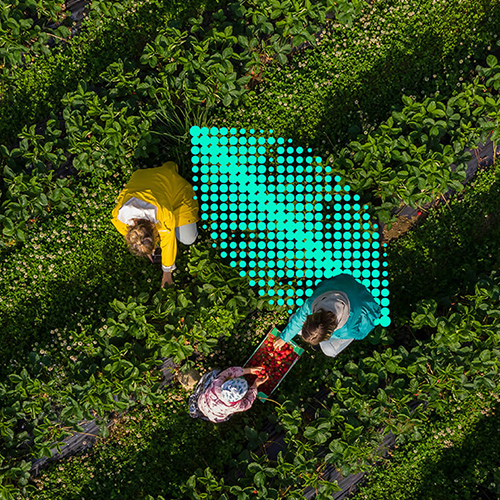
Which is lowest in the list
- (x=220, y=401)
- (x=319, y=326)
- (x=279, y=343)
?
(x=220, y=401)

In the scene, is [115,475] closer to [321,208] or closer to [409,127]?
[321,208]

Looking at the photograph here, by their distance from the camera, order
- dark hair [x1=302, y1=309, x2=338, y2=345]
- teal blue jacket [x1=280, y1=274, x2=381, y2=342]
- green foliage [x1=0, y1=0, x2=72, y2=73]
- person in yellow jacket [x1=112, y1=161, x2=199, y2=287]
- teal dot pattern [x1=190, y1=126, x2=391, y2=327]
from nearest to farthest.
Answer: dark hair [x1=302, y1=309, x2=338, y2=345] < person in yellow jacket [x1=112, y1=161, x2=199, y2=287] < teal blue jacket [x1=280, y1=274, x2=381, y2=342] < green foliage [x1=0, y1=0, x2=72, y2=73] < teal dot pattern [x1=190, y1=126, x2=391, y2=327]

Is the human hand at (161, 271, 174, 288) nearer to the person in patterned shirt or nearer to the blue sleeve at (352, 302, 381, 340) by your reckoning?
the person in patterned shirt

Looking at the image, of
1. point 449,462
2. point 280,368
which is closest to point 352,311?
point 280,368

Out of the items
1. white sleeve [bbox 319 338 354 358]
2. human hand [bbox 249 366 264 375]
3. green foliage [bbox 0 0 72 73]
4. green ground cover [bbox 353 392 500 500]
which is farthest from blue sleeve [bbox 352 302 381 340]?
green foliage [bbox 0 0 72 73]

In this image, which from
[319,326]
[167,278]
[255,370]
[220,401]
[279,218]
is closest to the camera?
[319,326]

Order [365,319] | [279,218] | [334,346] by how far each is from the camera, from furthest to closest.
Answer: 1. [279,218]
2. [334,346]
3. [365,319]

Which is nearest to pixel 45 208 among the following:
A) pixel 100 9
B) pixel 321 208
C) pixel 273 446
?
pixel 100 9

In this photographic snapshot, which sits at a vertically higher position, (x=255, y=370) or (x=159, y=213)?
(x=159, y=213)

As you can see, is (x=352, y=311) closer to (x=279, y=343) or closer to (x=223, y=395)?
(x=279, y=343)
